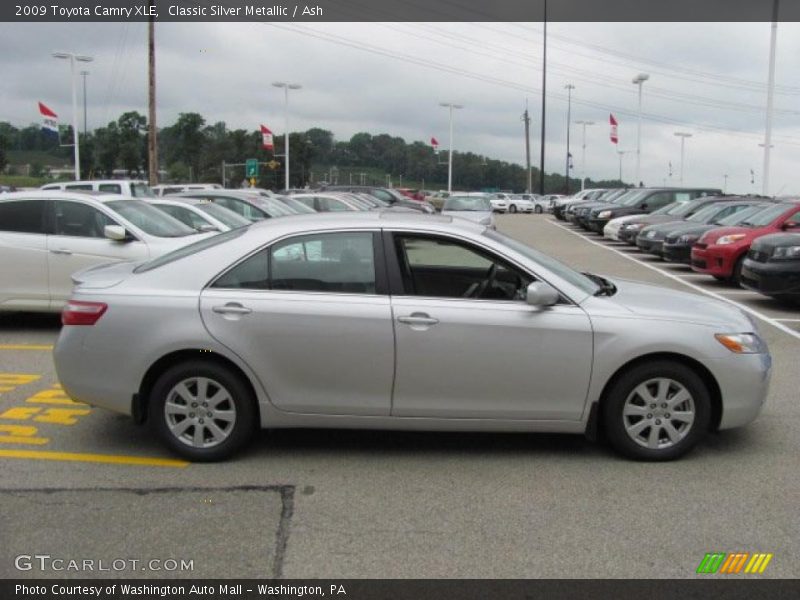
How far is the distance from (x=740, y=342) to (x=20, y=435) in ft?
15.8

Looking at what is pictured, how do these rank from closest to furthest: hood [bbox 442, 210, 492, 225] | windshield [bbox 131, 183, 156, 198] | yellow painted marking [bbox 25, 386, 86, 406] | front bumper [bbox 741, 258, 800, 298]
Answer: yellow painted marking [bbox 25, 386, 86, 406] < front bumper [bbox 741, 258, 800, 298] < hood [bbox 442, 210, 492, 225] < windshield [bbox 131, 183, 156, 198]

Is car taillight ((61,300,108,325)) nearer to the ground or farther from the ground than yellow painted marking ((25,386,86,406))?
farther from the ground

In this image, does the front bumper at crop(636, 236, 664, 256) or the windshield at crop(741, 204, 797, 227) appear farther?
the front bumper at crop(636, 236, 664, 256)

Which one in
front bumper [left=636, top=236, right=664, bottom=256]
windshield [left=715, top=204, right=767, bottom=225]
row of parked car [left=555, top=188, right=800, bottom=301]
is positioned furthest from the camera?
front bumper [left=636, top=236, right=664, bottom=256]

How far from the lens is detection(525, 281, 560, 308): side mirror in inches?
183

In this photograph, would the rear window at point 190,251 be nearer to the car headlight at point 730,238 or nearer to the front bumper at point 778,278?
the front bumper at point 778,278

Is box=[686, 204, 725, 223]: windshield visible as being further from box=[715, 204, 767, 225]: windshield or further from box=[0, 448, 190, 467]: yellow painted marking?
box=[0, 448, 190, 467]: yellow painted marking

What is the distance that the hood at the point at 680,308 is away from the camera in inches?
191

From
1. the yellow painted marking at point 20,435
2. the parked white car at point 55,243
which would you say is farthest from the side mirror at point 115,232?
the yellow painted marking at point 20,435

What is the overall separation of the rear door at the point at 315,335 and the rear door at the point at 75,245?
176 inches

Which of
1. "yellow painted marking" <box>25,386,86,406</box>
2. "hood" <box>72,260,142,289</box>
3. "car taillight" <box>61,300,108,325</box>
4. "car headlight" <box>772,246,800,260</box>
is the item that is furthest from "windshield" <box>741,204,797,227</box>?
"car taillight" <box>61,300,108,325</box>

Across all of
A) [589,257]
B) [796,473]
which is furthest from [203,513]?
[589,257]

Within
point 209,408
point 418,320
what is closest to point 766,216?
point 418,320
